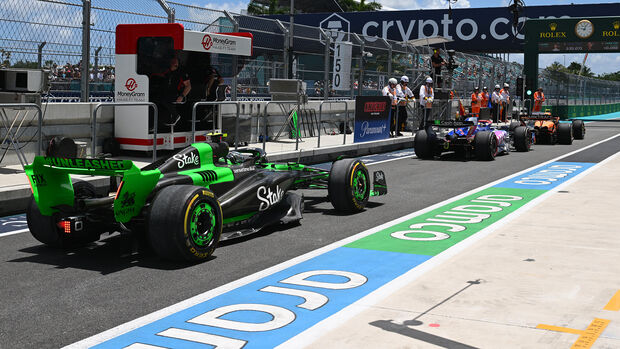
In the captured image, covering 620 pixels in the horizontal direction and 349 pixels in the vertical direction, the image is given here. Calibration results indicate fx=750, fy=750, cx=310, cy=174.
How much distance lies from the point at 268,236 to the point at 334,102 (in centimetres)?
1329

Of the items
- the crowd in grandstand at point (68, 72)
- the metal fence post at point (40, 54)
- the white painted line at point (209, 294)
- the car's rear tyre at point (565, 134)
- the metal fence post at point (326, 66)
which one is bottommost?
the white painted line at point (209, 294)

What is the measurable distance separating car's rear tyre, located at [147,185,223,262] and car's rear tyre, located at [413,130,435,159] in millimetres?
11374

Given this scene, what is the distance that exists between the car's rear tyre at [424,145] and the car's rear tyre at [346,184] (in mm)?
8186

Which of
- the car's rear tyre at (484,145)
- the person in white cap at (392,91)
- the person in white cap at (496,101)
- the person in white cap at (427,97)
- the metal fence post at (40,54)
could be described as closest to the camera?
the metal fence post at (40,54)

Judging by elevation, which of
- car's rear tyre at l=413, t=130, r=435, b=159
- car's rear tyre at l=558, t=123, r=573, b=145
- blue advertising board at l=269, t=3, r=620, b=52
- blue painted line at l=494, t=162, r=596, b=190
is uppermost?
blue advertising board at l=269, t=3, r=620, b=52

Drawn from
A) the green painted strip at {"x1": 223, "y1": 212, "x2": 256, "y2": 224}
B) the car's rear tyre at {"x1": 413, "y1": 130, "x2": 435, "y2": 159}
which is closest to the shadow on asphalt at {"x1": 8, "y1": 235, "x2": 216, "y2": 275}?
the green painted strip at {"x1": 223, "y1": 212, "x2": 256, "y2": 224}

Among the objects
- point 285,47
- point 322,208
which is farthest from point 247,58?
point 322,208

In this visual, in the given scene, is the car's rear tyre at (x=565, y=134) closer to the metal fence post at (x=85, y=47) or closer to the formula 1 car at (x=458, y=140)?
the formula 1 car at (x=458, y=140)

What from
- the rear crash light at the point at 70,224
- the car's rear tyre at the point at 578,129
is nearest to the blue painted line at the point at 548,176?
the rear crash light at the point at 70,224

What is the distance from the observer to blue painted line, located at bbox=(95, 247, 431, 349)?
15.8 feet

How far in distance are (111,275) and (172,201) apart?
0.82 m

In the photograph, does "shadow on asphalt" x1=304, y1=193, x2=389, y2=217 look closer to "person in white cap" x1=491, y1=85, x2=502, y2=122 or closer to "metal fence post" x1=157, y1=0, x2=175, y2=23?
"metal fence post" x1=157, y1=0, x2=175, y2=23

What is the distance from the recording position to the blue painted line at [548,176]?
1310cm

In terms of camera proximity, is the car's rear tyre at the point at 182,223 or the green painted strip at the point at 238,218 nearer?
the car's rear tyre at the point at 182,223
